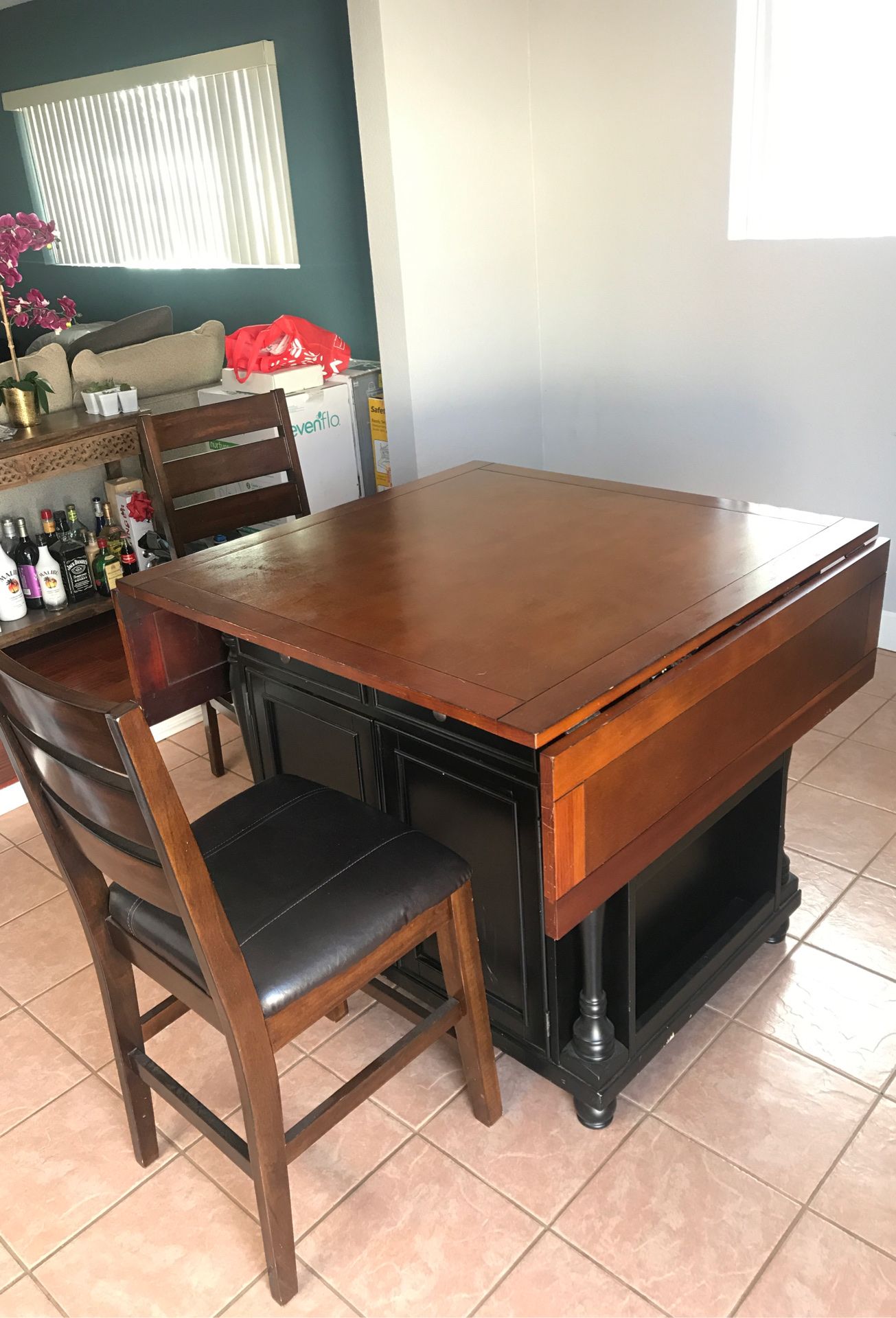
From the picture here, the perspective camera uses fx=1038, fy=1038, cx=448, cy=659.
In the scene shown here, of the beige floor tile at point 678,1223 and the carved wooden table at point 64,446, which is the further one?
the carved wooden table at point 64,446

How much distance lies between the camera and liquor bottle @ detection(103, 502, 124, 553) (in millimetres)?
2947

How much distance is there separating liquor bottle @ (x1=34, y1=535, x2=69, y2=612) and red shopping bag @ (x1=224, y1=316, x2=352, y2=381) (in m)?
0.83

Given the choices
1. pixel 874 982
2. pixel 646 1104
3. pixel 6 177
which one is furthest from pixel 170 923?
pixel 6 177

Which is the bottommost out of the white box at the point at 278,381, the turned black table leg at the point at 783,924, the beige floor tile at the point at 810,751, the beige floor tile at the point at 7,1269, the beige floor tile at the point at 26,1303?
the beige floor tile at the point at 810,751

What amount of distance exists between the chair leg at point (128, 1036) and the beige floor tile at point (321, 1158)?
0.09 m

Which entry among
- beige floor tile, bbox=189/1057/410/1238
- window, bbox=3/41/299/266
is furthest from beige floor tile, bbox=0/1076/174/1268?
window, bbox=3/41/299/266

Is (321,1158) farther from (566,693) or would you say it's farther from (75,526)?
(75,526)

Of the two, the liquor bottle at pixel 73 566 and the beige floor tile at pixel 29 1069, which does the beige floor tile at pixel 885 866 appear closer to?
the beige floor tile at pixel 29 1069

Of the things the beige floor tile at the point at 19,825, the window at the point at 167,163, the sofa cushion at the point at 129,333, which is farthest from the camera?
the window at the point at 167,163

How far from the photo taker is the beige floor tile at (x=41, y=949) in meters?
2.09

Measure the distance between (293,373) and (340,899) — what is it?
7.09 ft

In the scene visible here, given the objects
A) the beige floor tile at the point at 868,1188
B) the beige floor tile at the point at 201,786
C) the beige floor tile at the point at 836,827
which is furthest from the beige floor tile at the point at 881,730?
the beige floor tile at the point at 201,786

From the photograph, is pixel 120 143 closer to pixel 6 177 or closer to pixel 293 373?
pixel 6 177

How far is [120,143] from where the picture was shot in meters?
5.15
